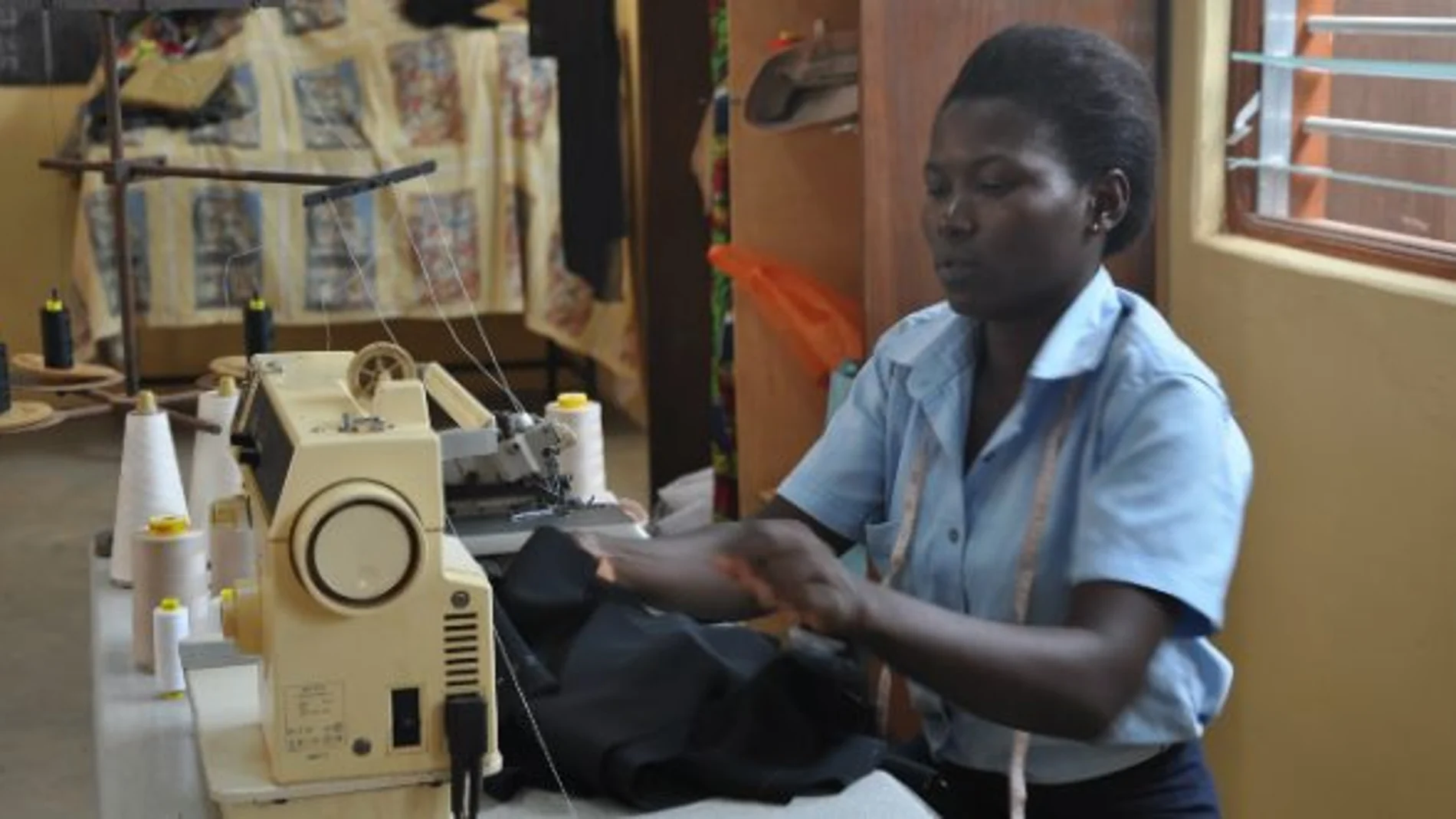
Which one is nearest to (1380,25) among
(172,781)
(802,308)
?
(802,308)

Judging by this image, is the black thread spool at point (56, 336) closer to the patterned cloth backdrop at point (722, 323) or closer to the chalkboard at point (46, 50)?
the patterned cloth backdrop at point (722, 323)

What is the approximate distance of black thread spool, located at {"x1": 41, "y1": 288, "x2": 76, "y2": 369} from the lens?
3.49 m

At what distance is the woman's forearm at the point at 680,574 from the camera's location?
5.36 feet

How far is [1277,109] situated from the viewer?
2471mm

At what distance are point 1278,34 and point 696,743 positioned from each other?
4.45 ft

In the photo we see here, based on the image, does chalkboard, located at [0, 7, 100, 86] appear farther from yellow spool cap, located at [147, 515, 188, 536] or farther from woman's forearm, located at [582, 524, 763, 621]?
woman's forearm, located at [582, 524, 763, 621]

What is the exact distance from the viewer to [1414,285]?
6.93ft

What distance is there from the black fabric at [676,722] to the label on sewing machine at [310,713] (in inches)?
7.7

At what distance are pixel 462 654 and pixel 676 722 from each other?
0.73ft

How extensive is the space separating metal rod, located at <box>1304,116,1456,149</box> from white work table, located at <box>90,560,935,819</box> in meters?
1.08

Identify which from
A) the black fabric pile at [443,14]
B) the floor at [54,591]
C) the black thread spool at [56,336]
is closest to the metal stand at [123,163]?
the black thread spool at [56,336]

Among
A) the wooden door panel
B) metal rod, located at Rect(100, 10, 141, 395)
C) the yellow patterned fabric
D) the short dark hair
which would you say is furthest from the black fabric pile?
the short dark hair

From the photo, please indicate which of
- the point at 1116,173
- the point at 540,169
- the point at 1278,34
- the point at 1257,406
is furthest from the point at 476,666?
the point at 540,169

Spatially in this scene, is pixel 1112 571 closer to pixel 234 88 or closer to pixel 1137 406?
pixel 1137 406
